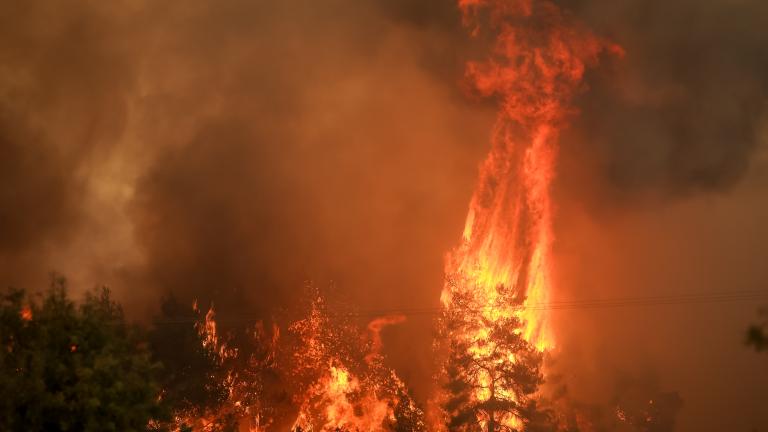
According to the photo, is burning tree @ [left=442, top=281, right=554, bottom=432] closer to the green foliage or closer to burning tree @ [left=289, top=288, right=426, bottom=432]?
burning tree @ [left=289, top=288, right=426, bottom=432]

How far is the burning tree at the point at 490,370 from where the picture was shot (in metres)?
50.2

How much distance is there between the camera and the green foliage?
21.8m

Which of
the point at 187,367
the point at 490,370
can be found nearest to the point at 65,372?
the point at 490,370

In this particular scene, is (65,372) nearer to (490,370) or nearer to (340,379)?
(490,370)

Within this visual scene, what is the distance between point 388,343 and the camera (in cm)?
7356

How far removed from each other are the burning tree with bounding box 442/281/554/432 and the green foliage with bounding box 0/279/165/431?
2933 centimetres

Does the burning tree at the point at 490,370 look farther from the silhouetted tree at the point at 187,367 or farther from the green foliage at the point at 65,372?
the green foliage at the point at 65,372

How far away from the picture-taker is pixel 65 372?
75.0ft

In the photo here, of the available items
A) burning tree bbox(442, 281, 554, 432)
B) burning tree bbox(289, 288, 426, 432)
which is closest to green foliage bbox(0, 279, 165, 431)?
burning tree bbox(442, 281, 554, 432)

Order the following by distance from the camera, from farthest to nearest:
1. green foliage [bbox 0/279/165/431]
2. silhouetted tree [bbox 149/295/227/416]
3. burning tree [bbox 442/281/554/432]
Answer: silhouetted tree [bbox 149/295/227/416], burning tree [bbox 442/281/554/432], green foliage [bbox 0/279/165/431]

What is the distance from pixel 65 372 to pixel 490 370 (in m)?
33.2

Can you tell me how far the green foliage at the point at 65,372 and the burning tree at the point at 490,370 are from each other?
96.2 feet

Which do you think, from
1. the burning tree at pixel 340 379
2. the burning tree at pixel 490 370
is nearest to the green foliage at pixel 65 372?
the burning tree at pixel 490 370

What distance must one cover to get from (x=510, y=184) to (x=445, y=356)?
1765 cm
